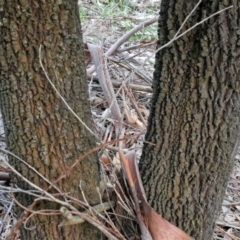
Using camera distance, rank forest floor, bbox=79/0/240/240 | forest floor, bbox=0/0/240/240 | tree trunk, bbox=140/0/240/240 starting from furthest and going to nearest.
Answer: forest floor, bbox=79/0/240/240
forest floor, bbox=0/0/240/240
tree trunk, bbox=140/0/240/240

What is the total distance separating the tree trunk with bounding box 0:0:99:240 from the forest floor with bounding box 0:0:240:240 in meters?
0.13

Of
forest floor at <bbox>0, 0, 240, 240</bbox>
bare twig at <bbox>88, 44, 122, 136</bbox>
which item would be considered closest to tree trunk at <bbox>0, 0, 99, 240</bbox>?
forest floor at <bbox>0, 0, 240, 240</bbox>

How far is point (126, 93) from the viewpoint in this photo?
6.71 ft

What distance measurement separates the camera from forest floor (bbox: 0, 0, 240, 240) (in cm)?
164

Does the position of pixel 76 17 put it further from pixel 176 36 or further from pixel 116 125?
pixel 116 125

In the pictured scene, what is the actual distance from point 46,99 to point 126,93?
3.32 feet

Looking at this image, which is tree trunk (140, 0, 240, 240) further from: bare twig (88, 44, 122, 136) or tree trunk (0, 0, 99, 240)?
bare twig (88, 44, 122, 136)

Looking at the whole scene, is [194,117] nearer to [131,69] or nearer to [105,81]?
[105,81]

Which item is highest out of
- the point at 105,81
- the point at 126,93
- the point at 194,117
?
the point at 194,117

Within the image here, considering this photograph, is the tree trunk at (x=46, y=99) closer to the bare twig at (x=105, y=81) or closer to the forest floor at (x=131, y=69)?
the forest floor at (x=131, y=69)

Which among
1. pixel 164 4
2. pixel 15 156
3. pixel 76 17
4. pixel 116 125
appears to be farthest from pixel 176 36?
pixel 116 125

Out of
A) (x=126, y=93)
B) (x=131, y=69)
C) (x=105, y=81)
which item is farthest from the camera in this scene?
(x=131, y=69)

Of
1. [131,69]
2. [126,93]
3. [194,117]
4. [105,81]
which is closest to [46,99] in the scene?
[194,117]

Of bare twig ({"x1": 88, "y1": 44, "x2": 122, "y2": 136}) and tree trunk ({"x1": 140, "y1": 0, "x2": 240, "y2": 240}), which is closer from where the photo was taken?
tree trunk ({"x1": 140, "y1": 0, "x2": 240, "y2": 240})
